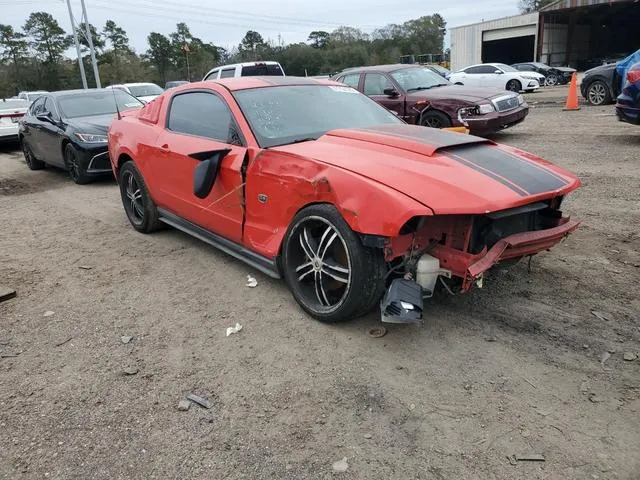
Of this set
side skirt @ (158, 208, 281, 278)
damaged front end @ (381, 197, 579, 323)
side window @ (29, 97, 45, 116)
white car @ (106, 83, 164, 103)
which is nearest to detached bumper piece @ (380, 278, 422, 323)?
damaged front end @ (381, 197, 579, 323)

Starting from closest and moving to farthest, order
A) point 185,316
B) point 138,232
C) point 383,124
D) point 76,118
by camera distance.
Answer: point 185,316 < point 383,124 < point 138,232 < point 76,118

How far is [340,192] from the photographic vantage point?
2977 mm

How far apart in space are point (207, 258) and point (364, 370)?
230cm

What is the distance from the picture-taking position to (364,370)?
2.85 metres

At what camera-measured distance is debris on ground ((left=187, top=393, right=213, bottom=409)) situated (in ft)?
8.70

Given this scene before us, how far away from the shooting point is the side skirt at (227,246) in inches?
144

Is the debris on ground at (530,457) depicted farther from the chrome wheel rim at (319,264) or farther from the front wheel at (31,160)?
the front wheel at (31,160)

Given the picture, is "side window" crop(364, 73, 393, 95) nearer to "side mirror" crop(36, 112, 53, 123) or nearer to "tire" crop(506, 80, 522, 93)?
"side mirror" crop(36, 112, 53, 123)

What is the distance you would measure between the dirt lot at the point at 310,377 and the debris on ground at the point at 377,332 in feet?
0.22

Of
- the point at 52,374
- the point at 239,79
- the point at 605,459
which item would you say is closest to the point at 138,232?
the point at 239,79

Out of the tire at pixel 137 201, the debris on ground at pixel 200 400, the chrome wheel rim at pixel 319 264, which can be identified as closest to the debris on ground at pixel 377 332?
the chrome wheel rim at pixel 319 264

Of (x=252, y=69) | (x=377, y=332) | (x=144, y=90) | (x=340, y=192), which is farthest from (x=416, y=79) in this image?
(x=144, y=90)

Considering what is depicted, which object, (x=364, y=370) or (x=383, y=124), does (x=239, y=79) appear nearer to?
(x=383, y=124)

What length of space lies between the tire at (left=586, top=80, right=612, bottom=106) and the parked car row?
37.4ft
